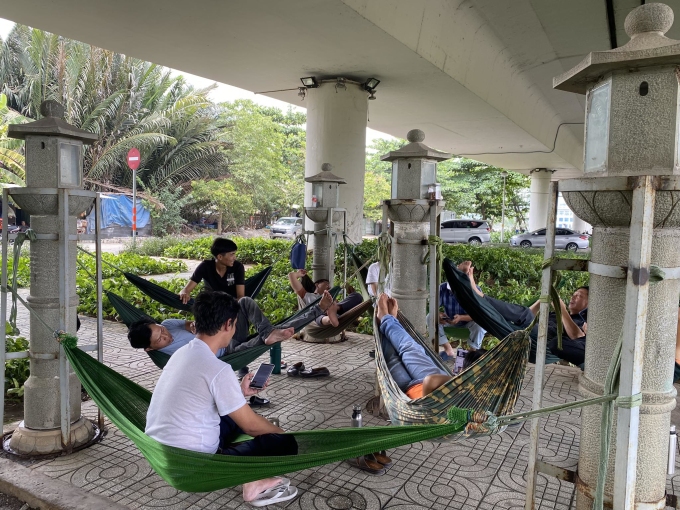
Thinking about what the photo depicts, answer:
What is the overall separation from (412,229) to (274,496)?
1.87 m

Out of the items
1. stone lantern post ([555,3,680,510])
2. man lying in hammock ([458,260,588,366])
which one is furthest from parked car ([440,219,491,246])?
stone lantern post ([555,3,680,510])

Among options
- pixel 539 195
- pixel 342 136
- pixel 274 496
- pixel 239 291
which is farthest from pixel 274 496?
pixel 539 195

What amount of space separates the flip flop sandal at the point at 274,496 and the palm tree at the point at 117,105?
15.0 m

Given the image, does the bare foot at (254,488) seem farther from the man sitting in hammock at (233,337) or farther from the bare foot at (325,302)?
the bare foot at (325,302)

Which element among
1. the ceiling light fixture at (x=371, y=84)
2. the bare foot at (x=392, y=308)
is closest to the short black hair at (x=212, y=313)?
the bare foot at (x=392, y=308)

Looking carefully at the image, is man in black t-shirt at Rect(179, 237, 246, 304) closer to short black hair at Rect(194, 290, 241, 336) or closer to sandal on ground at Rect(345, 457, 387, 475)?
sandal on ground at Rect(345, 457, 387, 475)

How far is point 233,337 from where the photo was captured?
354 cm

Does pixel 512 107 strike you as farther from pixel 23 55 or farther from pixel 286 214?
pixel 23 55

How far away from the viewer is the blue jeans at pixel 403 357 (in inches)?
101

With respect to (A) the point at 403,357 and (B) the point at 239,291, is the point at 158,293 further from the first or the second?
(A) the point at 403,357

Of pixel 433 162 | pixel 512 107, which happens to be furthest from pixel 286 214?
pixel 433 162

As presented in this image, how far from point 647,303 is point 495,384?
0.73 m

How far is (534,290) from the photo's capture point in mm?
5977

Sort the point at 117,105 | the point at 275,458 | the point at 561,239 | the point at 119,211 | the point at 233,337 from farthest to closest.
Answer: the point at 117,105 < the point at 561,239 < the point at 119,211 < the point at 233,337 < the point at 275,458
